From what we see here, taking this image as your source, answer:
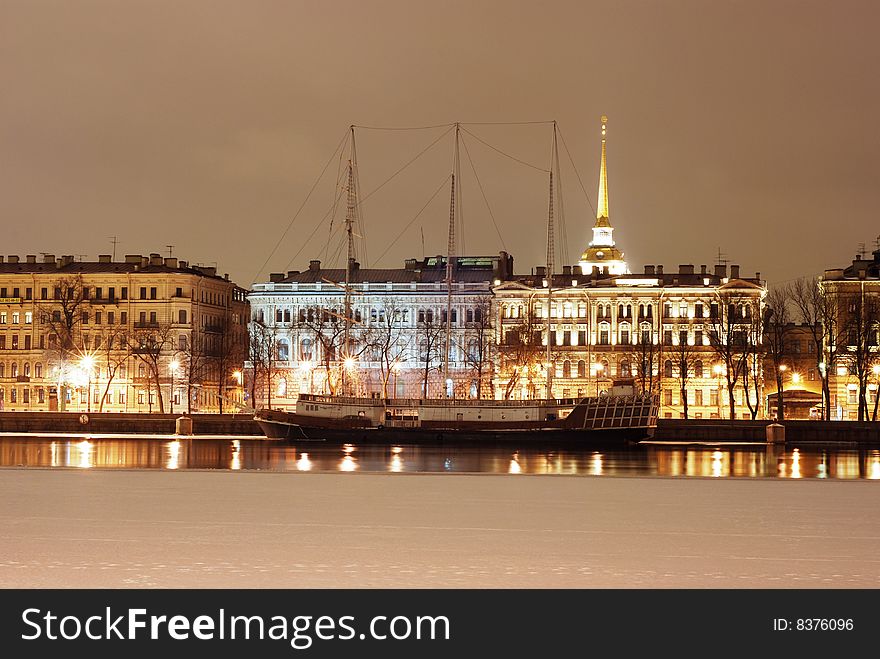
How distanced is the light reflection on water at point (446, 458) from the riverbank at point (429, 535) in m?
9.83

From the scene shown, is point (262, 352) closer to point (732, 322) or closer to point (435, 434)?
point (732, 322)

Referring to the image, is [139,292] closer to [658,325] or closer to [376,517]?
[658,325]

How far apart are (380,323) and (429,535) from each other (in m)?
112

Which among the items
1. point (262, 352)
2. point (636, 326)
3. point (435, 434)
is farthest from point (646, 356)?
point (435, 434)

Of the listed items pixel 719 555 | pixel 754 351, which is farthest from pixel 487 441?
pixel 719 555

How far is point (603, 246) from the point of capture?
15200cm

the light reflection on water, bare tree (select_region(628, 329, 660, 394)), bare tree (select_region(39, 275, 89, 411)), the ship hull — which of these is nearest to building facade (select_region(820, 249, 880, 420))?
bare tree (select_region(628, 329, 660, 394))

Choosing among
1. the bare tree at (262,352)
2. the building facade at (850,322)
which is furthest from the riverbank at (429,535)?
the bare tree at (262,352)

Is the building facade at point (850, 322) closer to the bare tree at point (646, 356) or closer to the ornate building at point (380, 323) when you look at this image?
the bare tree at point (646, 356)

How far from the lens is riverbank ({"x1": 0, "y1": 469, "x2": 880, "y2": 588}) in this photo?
19688mm
